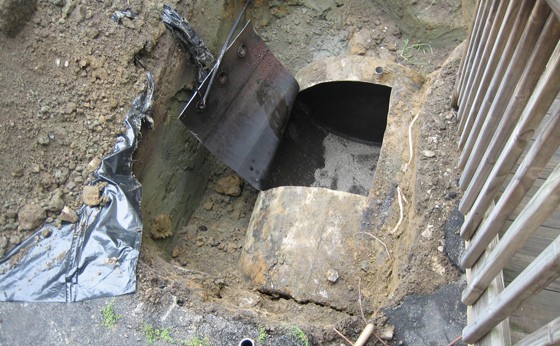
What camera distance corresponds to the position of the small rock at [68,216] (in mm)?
2746

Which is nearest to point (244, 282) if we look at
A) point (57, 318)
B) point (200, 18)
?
point (57, 318)

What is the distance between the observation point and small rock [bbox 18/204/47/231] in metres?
2.73

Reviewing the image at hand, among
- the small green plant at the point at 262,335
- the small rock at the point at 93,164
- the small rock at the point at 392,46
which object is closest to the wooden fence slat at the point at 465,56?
the small rock at the point at 392,46

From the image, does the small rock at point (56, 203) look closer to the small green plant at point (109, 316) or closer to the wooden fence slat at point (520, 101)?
the small green plant at point (109, 316)

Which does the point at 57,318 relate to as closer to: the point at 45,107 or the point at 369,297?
the point at 45,107

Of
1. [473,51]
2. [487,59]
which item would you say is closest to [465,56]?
[473,51]

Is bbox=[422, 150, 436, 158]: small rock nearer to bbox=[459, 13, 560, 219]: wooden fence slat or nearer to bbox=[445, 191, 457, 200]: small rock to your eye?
bbox=[445, 191, 457, 200]: small rock

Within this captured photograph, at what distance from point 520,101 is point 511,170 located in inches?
13.1

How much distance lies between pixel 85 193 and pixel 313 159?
2.08 metres

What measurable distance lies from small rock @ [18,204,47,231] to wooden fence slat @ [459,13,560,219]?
2366mm

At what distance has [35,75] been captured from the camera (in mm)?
3121

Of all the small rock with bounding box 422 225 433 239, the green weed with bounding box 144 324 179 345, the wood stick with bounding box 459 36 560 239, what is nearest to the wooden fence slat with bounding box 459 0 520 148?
the wood stick with bounding box 459 36 560 239

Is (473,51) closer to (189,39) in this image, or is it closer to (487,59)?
(487,59)

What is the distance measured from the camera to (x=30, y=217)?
272 cm
